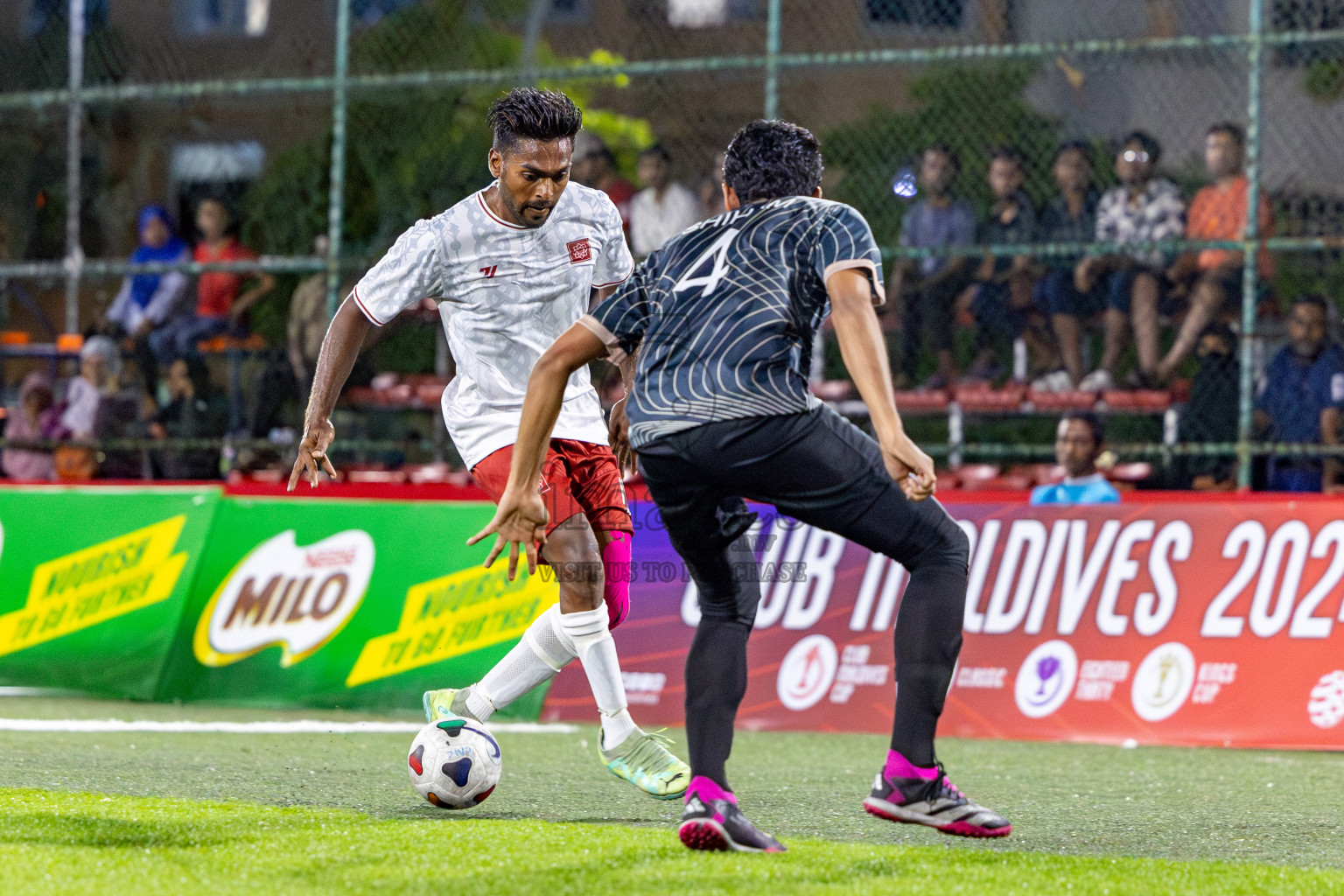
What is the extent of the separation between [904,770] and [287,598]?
19.8 feet

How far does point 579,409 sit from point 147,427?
7.79 metres

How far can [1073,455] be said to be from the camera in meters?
9.67

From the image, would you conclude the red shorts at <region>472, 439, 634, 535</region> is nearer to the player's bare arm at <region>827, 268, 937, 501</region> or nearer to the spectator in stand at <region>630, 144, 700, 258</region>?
the player's bare arm at <region>827, 268, 937, 501</region>

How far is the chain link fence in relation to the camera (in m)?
10.8

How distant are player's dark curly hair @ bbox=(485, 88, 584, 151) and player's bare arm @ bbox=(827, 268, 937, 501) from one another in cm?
165

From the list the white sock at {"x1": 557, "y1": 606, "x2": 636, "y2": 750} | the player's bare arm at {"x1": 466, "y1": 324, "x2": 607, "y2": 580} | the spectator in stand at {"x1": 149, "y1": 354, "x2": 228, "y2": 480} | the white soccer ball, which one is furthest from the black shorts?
the spectator in stand at {"x1": 149, "y1": 354, "x2": 228, "y2": 480}

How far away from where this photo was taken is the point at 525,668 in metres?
6.22

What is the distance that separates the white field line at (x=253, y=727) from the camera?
27.7 feet

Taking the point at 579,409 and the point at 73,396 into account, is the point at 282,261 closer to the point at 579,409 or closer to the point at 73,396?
the point at 73,396

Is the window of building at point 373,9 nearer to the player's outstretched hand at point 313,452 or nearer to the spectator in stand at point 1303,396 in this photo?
the spectator in stand at point 1303,396

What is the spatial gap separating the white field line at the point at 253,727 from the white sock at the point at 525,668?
8.12ft

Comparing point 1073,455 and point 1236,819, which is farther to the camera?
point 1073,455

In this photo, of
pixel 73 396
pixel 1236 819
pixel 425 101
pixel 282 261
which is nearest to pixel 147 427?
pixel 73 396

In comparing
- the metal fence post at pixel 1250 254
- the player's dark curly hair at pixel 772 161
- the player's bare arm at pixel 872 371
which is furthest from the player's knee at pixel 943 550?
the metal fence post at pixel 1250 254
